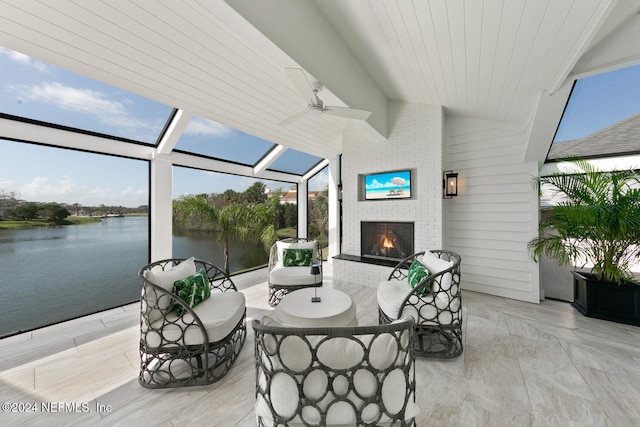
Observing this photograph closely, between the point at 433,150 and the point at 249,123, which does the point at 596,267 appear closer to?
the point at 433,150

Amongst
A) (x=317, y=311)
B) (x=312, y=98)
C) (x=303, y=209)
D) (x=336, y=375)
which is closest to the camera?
(x=336, y=375)

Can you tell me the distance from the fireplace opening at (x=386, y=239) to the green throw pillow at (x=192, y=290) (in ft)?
10.7

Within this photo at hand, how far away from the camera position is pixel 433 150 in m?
4.09

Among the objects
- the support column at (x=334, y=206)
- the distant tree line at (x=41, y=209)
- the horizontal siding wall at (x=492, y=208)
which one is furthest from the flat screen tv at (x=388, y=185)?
the distant tree line at (x=41, y=209)

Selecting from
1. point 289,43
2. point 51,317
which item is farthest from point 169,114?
point 51,317

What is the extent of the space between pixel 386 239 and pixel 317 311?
2.71m

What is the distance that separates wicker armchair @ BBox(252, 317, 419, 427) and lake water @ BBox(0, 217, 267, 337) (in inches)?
146

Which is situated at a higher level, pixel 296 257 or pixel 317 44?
pixel 317 44

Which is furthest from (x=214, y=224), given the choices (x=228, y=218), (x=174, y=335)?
(x=174, y=335)

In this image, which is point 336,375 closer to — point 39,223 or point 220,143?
point 39,223

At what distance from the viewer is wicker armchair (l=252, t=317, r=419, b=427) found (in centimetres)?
105

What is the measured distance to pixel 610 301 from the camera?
2.98m

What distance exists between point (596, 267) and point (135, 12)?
18.8 ft

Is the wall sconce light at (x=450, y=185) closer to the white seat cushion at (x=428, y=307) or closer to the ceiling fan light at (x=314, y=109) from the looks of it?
the white seat cushion at (x=428, y=307)
